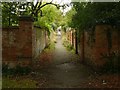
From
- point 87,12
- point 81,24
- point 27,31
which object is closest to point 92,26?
point 87,12

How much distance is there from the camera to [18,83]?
9.39 m

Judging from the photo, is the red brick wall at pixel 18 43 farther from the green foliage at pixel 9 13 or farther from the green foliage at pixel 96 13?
the green foliage at pixel 9 13

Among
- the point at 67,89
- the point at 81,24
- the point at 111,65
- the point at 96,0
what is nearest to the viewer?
the point at 67,89

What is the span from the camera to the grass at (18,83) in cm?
894

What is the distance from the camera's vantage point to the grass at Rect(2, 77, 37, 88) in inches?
352

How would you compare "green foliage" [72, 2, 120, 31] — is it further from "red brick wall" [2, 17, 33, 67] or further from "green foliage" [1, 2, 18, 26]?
"green foliage" [1, 2, 18, 26]

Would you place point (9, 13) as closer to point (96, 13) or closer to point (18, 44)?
point (18, 44)

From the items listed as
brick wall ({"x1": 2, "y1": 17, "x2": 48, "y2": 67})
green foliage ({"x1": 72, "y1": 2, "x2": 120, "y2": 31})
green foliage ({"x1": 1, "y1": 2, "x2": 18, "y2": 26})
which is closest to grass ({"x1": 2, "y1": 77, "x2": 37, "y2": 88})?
brick wall ({"x1": 2, "y1": 17, "x2": 48, "y2": 67})

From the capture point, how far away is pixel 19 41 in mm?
11617

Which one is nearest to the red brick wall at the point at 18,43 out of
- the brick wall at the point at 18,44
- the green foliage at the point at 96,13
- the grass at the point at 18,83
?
the brick wall at the point at 18,44

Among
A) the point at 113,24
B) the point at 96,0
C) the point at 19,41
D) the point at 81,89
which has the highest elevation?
the point at 96,0

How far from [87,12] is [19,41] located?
356 centimetres

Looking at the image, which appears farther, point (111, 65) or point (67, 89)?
point (111, 65)

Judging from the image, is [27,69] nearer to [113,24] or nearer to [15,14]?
[113,24]
